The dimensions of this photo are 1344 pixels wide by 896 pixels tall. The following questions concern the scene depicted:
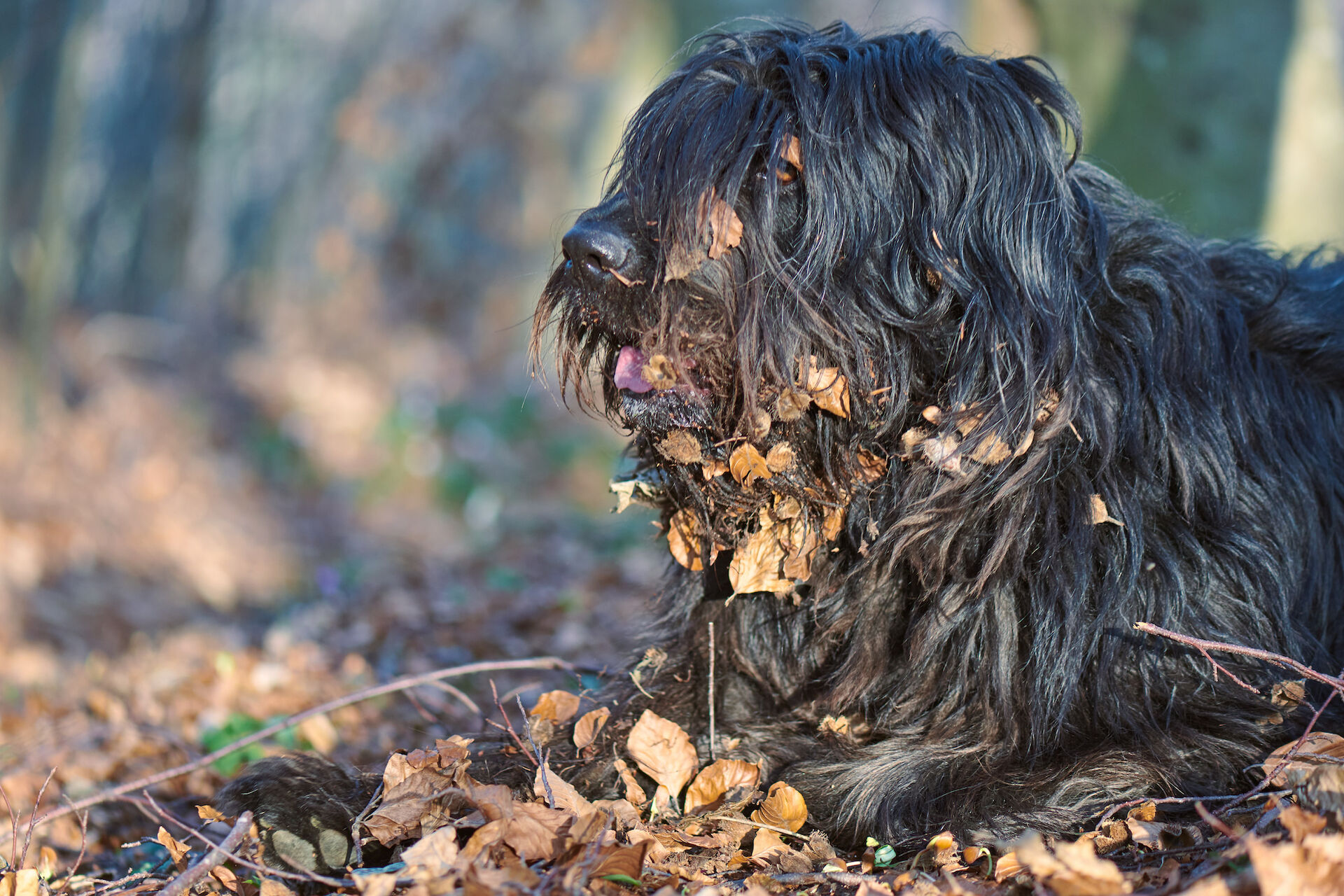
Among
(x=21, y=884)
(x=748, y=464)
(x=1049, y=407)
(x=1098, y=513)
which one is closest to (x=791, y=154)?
(x=748, y=464)

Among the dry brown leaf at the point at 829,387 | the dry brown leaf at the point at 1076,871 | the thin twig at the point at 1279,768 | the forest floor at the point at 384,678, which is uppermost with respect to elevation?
the dry brown leaf at the point at 829,387

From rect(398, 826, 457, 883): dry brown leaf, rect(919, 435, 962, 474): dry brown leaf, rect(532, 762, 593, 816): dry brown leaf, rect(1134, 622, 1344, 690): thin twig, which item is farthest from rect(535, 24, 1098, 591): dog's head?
rect(398, 826, 457, 883): dry brown leaf

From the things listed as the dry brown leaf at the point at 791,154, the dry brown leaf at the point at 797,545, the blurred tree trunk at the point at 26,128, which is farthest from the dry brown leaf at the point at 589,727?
the blurred tree trunk at the point at 26,128

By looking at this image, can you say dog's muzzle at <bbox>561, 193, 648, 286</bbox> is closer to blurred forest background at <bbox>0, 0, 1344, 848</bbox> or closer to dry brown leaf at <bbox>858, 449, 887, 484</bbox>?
blurred forest background at <bbox>0, 0, 1344, 848</bbox>

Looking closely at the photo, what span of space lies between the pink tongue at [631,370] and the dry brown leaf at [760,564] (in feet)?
1.49

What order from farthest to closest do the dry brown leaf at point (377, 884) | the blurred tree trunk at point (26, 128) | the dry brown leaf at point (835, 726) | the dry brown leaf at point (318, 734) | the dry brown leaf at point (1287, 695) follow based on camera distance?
1. the blurred tree trunk at point (26, 128)
2. the dry brown leaf at point (318, 734)
3. the dry brown leaf at point (835, 726)
4. the dry brown leaf at point (1287, 695)
5. the dry brown leaf at point (377, 884)

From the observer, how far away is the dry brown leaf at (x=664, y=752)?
2.68m

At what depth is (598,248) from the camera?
99.3 inches

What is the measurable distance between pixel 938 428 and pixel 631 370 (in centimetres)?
72

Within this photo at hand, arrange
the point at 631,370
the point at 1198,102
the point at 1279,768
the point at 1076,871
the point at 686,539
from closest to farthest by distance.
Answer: the point at 1076,871 < the point at 1279,768 < the point at 631,370 < the point at 686,539 < the point at 1198,102

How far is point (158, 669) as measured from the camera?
4961mm

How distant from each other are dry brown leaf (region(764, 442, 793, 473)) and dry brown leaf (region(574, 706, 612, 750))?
80 cm

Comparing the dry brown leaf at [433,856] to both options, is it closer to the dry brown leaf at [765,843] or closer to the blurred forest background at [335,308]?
the dry brown leaf at [765,843]

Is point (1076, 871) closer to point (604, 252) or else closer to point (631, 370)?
point (631, 370)
